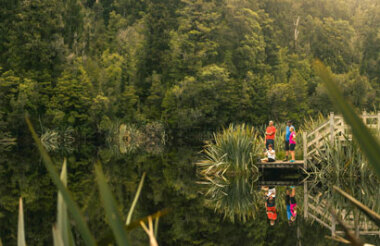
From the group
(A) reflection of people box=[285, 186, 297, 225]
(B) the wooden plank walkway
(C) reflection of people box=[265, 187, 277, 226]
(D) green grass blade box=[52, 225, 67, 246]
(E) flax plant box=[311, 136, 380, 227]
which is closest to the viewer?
(D) green grass blade box=[52, 225, 67, 246]

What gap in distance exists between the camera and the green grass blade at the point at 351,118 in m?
0.60

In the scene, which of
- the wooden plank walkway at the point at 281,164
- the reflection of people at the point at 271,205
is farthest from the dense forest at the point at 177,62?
the reflection of people at the point at 271,205

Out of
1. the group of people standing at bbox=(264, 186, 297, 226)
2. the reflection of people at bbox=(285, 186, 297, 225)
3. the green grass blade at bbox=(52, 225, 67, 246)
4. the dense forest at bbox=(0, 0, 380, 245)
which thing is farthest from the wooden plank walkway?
the green grass blade at bbox=(52, 225, 67, 246)

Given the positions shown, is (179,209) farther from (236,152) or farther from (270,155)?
(270,155)

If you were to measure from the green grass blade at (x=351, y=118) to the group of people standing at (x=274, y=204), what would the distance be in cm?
755

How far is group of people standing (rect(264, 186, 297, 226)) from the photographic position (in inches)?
330

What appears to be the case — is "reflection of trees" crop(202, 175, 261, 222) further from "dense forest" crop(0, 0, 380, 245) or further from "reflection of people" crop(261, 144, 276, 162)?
"dense forest" crop(0, 0, 380, 245)

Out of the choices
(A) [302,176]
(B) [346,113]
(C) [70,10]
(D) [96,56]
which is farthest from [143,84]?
(B) [346,113]

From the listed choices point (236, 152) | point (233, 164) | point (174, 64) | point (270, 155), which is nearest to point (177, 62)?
point (174, 64)

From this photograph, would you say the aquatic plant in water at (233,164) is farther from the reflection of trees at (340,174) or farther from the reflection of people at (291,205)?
the reflection of trees at (340,174)

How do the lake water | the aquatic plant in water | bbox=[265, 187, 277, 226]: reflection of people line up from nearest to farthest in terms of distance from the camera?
1. the lake water
2. bbox=[265, 187, 277, 226]: reflection of people
3. the aquatic plant in water

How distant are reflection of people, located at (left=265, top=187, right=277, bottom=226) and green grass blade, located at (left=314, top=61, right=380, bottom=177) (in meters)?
7.55

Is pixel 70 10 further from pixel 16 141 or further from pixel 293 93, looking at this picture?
pixel 293 93

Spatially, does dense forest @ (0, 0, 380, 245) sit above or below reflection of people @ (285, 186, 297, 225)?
above
